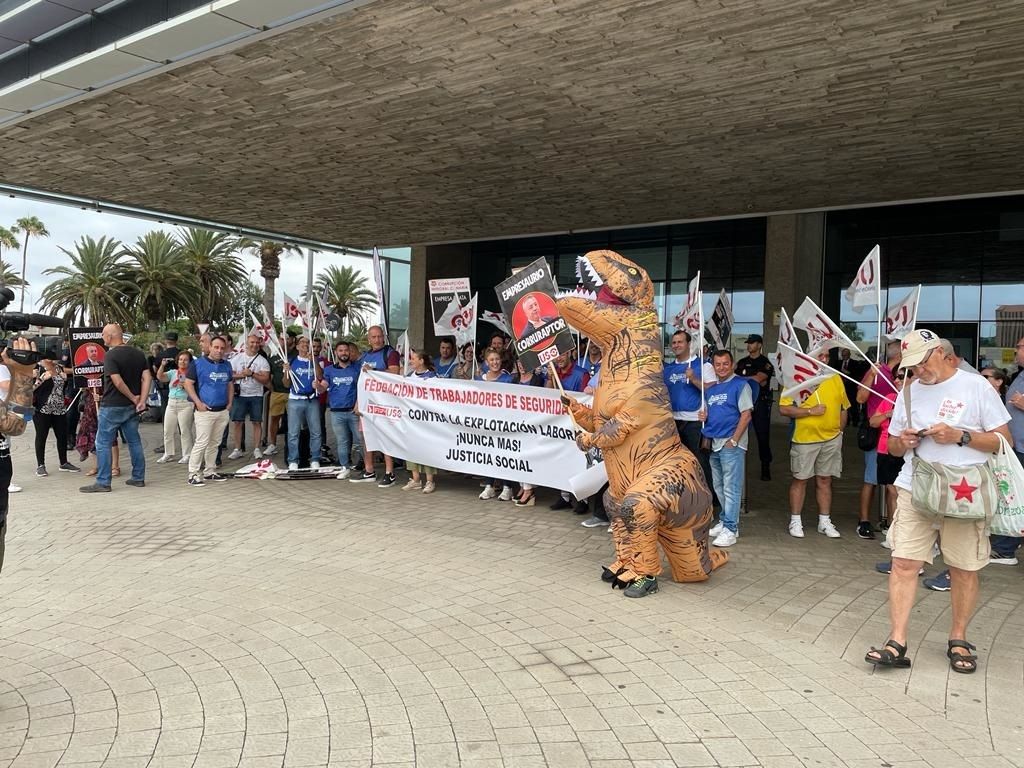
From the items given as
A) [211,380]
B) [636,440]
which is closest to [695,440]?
[636,440]

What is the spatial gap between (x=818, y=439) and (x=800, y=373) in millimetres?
732

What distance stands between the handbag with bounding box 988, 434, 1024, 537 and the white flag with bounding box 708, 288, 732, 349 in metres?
5.75

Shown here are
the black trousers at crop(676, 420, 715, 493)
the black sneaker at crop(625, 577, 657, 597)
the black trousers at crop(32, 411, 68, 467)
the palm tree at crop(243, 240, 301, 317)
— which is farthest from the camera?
the palm tree at crop(243, 240, 301, 317)

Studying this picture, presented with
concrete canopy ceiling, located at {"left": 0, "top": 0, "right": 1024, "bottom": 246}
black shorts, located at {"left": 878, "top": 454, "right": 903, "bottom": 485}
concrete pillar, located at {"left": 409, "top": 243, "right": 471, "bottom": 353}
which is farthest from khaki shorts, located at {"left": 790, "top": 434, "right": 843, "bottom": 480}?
concrete pillar, located at {"left": 409, "top": 243, "right": 471, "bottom": 353}

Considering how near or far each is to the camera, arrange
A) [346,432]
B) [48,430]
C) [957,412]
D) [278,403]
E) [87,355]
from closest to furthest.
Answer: [957,412]
[346,432]
[48,430]
[87,355]
[278,403]

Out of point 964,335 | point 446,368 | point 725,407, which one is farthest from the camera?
point 964,335

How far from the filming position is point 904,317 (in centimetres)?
652

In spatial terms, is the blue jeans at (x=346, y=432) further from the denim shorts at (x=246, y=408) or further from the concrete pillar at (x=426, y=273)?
the concrete pillar at (x=426, y=273)

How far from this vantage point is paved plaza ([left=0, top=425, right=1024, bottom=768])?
2.98m

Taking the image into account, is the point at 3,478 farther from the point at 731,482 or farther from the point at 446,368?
the point at 446,368


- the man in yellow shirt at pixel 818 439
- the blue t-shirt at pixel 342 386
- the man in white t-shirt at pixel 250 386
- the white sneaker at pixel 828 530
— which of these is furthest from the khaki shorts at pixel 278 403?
the white sneaker at pixel 828 530

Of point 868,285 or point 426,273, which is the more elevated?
point 426,273

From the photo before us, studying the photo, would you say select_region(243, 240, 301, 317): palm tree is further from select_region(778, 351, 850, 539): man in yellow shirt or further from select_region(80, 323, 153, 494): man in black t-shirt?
select_region(778, 351, 850, 539): man in yellow shirt

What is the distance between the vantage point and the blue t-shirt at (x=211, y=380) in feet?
29.3
